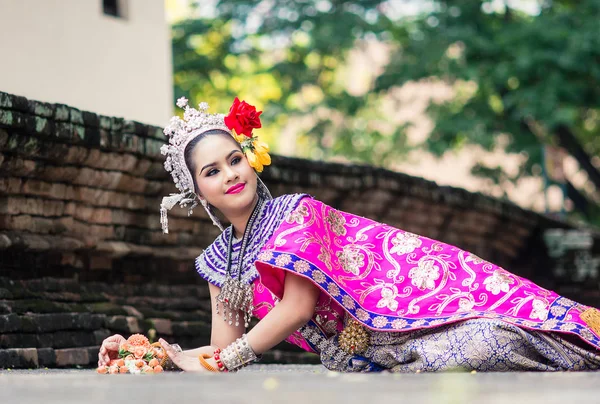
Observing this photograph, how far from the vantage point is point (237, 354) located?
132 inches

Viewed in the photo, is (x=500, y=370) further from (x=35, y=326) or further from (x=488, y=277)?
(x=35, y=326)

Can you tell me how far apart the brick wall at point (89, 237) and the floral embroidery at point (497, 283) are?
198cm

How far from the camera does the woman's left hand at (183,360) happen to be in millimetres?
3363

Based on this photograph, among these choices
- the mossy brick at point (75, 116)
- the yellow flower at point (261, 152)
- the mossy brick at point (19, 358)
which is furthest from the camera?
the mossy brick at point (75, 116)

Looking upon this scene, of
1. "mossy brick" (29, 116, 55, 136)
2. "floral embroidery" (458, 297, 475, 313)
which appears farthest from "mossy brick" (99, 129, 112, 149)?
"floral embroidery" (458, 297, 475, 313)

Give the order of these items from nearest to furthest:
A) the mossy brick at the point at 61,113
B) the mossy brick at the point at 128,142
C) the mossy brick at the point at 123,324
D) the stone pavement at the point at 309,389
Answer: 1. the stone pavement at the point at 309,389
2. the mossy brick at the point at 61,113
3. the mossy brick at the point at 123,324
4. the mossy brick at the point at 128,142

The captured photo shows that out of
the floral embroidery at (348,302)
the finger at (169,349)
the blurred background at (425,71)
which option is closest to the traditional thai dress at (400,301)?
the floral embroidery at (348,302)

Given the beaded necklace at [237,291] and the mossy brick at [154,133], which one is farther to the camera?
the mossy brick at [154,133]

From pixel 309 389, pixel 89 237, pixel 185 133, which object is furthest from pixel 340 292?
pixel 89 237

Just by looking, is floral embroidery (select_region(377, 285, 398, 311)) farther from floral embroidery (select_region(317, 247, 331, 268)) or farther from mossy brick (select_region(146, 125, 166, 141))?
mossy brick (select_region(146, 125, 166, 141))

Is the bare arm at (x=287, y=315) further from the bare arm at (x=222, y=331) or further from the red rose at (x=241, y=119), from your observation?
the red rose at (x=241, y=119)

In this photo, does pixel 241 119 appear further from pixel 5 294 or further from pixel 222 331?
pixel 5 294

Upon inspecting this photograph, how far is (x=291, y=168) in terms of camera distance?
6738mm

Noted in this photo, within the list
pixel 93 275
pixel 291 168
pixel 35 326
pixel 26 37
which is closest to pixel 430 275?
pixel 35 326
